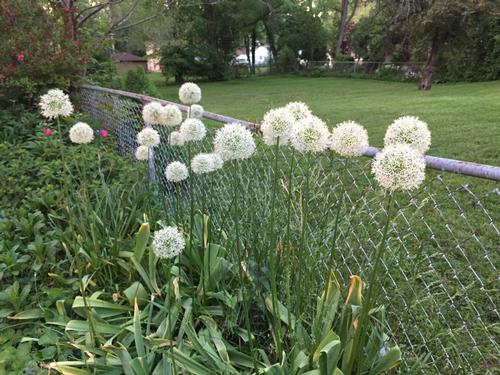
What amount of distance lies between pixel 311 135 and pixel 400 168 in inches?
14.7

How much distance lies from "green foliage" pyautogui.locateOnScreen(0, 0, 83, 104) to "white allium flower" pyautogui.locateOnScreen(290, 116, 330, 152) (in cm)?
577

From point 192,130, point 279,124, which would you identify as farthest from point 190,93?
point 279,124

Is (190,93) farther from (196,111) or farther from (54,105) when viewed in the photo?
(54,105)

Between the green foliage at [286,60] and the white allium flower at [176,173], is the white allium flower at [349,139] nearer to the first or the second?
the white allium flower at [176,173]

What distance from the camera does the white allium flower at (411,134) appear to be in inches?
49.4

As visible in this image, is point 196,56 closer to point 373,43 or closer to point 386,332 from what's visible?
point 373,43

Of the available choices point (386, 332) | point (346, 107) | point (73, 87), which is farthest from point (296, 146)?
point (346, 107)

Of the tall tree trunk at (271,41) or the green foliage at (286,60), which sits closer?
the tall tree trunk at (271,41)

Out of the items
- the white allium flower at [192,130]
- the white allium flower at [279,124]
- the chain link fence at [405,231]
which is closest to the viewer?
the white allium flower at [279,124]

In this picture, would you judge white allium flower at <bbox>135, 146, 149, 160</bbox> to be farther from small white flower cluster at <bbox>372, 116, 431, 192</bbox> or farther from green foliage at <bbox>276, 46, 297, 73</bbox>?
green foliage at <bbox>276, 46, 297, 73</bbox>

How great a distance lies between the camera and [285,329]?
2010 millimetres

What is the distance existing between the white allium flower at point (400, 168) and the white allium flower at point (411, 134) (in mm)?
102

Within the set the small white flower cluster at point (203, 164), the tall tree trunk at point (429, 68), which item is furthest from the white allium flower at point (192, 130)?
the tall tree trunk at point (429, 68)

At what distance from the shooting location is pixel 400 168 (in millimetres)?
1131
